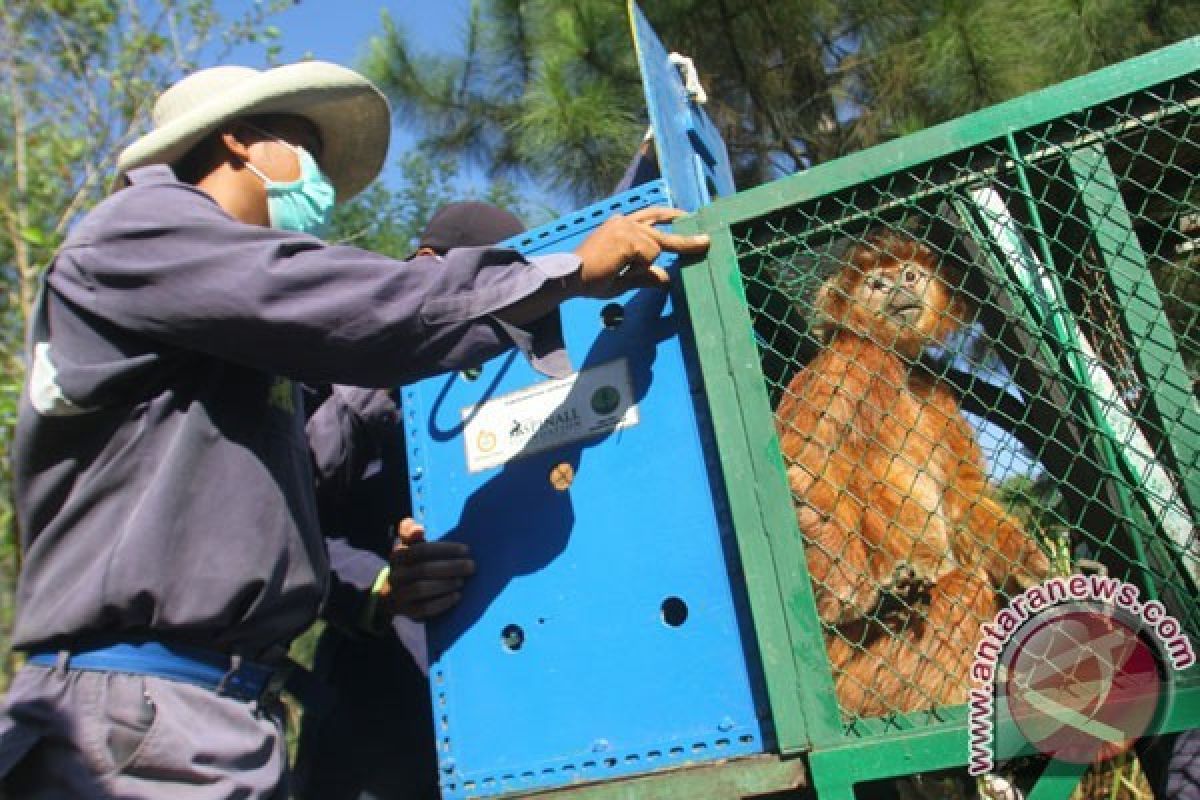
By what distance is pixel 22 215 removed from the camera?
Result: 5.18 meters

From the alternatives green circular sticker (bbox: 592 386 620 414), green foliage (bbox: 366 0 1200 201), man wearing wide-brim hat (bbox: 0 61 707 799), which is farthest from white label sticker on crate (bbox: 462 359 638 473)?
green foliage (bbox: 366 0 1200 201)

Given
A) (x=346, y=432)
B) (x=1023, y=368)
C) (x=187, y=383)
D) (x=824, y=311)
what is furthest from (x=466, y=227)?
(x=1023, y=368)

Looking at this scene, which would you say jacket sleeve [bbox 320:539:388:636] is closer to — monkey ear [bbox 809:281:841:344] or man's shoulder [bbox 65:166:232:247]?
man's shoulder [bbox 65:166:232:247]

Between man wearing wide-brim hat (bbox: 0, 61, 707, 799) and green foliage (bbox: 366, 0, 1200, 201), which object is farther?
green foliage (bbox: 366, 0, 1200, 201)

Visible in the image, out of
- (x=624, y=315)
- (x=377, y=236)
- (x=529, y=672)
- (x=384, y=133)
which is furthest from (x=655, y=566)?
(x=377, y=236)

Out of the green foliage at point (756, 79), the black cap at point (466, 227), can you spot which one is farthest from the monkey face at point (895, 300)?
the green foliage at point (756, 79)

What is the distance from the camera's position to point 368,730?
2.06 metres

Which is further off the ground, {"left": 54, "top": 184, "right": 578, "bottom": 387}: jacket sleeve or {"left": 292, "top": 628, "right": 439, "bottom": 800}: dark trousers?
{"left": 54, "top": 184, "right": 578, "bottom": 387}: jacket sleeve

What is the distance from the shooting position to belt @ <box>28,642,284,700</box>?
4.18ft

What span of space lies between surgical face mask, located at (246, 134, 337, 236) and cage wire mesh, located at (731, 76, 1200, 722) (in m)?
0.71

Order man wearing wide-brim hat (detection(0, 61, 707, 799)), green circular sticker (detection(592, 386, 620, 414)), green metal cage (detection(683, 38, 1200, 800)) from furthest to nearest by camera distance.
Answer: green circular sticker (detection(592, 386, 620, 414)), green metal cage (detection(683, 38, 1200, 800)), man wearing wide-brim hat (detection(0, 61, 707, 799))

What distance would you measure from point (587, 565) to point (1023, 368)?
79 centimetres

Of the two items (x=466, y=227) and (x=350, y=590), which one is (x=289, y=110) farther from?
(x=350, y=590)

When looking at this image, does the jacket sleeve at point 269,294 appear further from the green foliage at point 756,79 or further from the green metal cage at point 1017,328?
the green foliage at point 756,79
